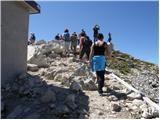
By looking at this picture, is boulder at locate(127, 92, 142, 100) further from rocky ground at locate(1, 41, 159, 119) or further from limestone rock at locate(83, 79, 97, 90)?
limestone rock at locate(83, 79, 97, 90)

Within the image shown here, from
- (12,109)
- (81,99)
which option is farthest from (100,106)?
(12,109)

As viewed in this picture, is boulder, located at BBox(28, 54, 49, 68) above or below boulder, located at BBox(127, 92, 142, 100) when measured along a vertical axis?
above

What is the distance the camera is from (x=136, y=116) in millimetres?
9445

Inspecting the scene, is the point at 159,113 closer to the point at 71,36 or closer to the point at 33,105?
the point at 33,105

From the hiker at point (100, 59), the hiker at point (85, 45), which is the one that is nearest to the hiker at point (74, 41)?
the hiker at point (85, 45)

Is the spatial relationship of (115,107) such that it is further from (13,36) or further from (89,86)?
(13,36)

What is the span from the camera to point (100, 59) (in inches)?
449

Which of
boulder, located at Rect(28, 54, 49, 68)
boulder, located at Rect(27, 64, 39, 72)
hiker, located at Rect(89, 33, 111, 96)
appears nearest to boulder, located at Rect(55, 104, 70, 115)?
hiker, located at Rect(89, 33, 111, 96)

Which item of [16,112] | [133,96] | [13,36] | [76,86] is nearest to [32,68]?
[13,36]

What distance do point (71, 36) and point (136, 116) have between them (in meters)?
14.6

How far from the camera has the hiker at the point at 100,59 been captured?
11.3 metres

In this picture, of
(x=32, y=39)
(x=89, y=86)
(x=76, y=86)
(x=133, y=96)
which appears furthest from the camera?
(x=32, y=39)

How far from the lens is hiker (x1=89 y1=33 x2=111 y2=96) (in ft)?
37.1

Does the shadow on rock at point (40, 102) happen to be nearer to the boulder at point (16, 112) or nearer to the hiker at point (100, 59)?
the boulder at point (16, 112)
